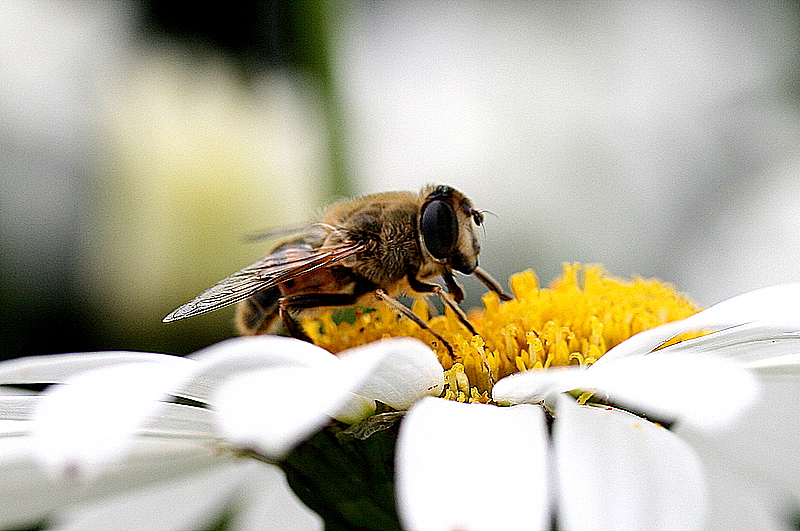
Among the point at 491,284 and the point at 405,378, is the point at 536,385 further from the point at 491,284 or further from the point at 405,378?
the point at 491,284

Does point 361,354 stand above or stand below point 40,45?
below

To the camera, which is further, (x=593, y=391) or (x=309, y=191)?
(x=309, y=191)

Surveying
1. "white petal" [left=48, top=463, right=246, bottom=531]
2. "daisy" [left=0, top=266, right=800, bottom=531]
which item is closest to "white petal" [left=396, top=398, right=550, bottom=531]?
"daisy" [left=0, top=266, right=800, bottom=531]

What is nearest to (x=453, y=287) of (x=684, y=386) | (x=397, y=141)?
(x=684, y=386)

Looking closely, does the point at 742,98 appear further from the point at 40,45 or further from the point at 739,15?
the point at 40,45

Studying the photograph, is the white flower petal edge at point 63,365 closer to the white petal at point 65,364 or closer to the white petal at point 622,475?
the white petal at point 65,364

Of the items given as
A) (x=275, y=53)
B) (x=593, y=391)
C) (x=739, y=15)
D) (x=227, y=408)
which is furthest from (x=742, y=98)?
(x=227, y=408)
